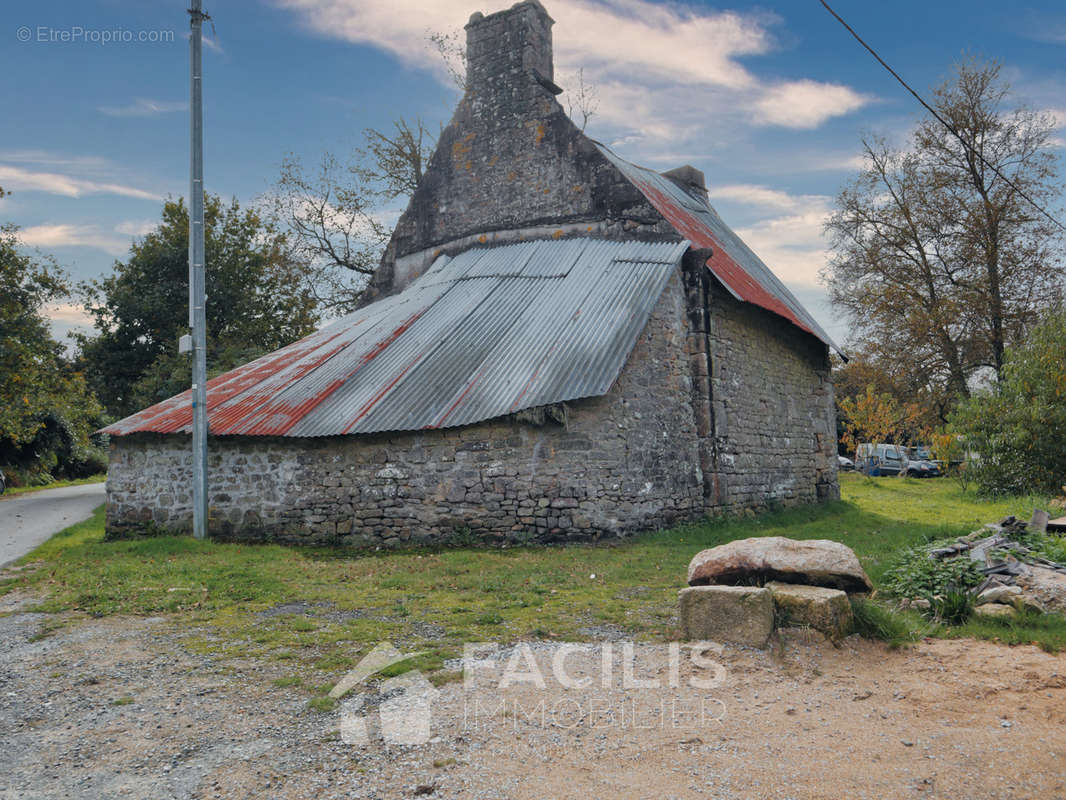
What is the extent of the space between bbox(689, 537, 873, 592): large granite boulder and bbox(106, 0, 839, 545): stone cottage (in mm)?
4559

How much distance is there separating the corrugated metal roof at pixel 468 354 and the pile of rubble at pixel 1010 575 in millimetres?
4918

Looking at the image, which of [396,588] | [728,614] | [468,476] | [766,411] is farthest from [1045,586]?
[766,411]

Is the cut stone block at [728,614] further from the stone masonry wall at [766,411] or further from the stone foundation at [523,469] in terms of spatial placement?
the stone masonry wall at [766,411]

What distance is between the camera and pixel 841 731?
407 centimetres

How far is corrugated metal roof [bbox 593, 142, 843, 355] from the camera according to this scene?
13680 mm

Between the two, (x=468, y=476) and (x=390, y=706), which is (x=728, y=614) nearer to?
(x=390, y=706)

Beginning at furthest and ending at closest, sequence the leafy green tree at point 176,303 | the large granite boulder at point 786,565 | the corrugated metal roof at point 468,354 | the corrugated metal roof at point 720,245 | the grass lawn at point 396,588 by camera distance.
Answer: the leafy green tree at point 176,303 → the corrugated metal roof at point 720,245 → the corrugated metal roof at point 468,354 → the large granite boulder at point 786,565 → the grass lawn at point 396,588

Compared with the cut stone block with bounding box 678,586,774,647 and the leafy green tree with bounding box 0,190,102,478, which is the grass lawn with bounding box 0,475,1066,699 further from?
the leafy green tree with bounding box 0,190,102,478

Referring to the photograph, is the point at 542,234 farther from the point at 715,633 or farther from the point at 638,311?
the point at 715,633

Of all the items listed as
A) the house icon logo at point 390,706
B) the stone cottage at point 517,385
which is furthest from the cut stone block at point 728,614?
the stone cottage at point 517,385

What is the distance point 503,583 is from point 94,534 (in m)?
8.98

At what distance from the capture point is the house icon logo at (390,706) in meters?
4.03

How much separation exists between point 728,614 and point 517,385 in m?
5.89

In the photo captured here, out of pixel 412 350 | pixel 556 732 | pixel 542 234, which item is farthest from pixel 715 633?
pixel 542 234
